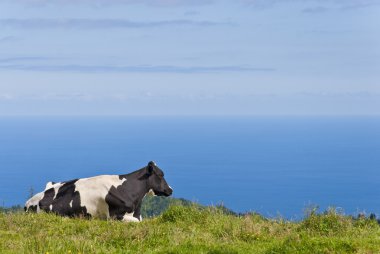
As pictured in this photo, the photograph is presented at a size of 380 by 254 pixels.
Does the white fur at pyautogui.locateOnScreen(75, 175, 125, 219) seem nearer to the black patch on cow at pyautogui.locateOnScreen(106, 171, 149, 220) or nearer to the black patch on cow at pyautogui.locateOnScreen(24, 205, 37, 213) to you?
the black patch on cow at pyautogui.locateOnScreen(106, 171, 149, 220)

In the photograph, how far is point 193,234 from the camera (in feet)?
38.6

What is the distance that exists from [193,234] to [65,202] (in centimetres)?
561

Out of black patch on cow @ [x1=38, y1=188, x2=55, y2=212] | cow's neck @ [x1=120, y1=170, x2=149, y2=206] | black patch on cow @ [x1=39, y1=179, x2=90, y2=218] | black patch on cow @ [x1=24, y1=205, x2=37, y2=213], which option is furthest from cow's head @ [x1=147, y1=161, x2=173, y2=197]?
black patch on cow @ [x1=24, y1=205, x2=37, y2=213]

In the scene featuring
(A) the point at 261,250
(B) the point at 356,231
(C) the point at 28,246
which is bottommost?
(C) the point at 28,246

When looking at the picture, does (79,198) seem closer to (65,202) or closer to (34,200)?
(65,202)

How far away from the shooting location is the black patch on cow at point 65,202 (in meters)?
16.0

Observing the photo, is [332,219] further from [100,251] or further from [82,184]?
[82,184]

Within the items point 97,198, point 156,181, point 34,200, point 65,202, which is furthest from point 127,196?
point 34,200

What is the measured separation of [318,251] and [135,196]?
26.8 ft

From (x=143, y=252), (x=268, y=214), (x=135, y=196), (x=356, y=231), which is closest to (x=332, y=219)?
(x=356, y=231)

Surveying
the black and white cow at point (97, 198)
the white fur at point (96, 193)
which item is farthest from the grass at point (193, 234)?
the white fur at point (96, 193)

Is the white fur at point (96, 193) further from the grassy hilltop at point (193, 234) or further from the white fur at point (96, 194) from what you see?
the grassy hilltop at point (193, 234)

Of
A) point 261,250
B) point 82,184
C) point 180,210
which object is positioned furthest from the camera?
point 82,184

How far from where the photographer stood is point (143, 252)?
32.5 ft
